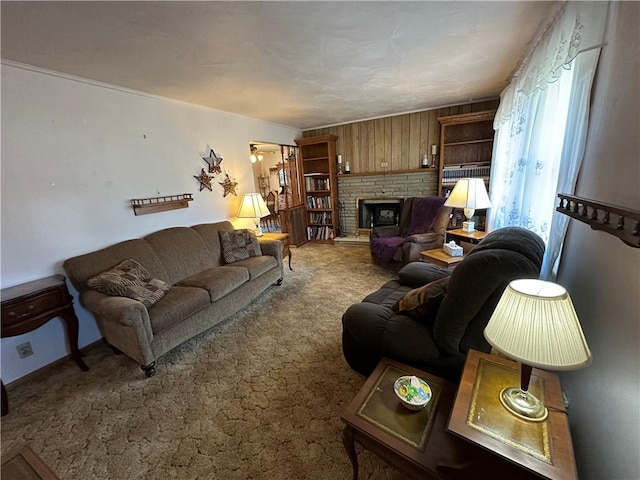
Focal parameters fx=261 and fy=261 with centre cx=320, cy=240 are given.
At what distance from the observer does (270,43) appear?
6.14ft

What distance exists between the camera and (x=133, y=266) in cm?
235

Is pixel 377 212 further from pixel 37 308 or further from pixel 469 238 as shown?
pixel 37 308

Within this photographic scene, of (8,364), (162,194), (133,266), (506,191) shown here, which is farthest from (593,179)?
(8,364)

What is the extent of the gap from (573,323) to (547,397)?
1.30 ft

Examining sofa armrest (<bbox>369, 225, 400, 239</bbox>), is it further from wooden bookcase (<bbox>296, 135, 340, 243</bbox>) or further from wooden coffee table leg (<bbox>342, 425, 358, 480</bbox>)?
wooden coffee table leg (<bbox>342, 425, 358, 480</bbox>)

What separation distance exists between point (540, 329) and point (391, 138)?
14.9 feet

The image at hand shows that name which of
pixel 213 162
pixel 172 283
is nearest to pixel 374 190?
pixel 213 162

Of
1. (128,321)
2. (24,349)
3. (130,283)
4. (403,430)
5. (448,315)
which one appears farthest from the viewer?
(130,283)

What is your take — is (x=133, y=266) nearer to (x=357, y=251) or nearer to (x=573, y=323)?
(x=573, y=323)

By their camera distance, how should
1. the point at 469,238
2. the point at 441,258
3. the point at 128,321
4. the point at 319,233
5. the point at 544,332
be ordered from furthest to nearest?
1. the point at 319,233
2. the point at 469,238
3. the point at 441,258
4. the point at 128,321
5. the point at 544,332

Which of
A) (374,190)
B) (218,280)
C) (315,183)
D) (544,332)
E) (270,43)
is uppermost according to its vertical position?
(270,43)

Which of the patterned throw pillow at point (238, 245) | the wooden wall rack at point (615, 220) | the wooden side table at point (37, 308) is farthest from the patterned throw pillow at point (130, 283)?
the wooden wall rack at point (615, 220)

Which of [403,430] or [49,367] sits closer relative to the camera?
[403,430]

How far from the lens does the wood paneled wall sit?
437 centimetres
